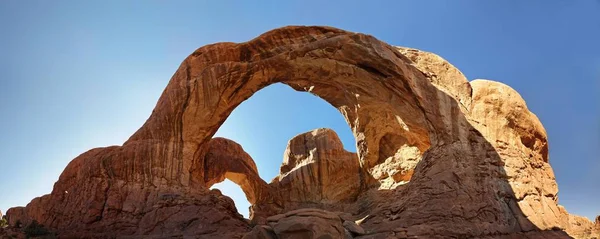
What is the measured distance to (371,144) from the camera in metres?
24.9

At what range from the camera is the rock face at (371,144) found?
16859 mm

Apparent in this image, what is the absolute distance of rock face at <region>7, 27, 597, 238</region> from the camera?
1686 centimetres

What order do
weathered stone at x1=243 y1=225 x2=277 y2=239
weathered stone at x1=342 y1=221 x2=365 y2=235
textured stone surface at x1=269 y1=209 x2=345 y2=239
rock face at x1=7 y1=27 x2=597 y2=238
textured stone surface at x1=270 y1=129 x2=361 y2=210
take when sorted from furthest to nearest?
textured stone surface at x1=270 y1=129 x2=361 y2=210 < rock face at x1=7 y1=27 x2=597 y2=238 < weathered stone at x1=342 y1=221 x2=365 y2=235 < weathered stone at x1=243 y1=225 x2=277 y2=239 < textured stone surface at x1=269 y1=209 x2=345 y2=239

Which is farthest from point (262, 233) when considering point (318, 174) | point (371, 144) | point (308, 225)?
point (318, 174)

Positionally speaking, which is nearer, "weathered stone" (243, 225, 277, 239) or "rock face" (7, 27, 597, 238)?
"weathered stone" (243, 225, 277, 239)

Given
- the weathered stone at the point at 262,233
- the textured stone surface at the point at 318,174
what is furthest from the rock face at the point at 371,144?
the textured stone surface at the point at 318,174

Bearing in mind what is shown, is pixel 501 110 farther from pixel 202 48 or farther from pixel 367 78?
pixel 202 48

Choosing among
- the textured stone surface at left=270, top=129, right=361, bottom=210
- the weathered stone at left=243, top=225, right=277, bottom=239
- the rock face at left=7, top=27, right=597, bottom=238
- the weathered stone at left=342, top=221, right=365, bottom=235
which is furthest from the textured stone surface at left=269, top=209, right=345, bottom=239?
the textured stone surface at left=270, top=129, right=361, bottom=210

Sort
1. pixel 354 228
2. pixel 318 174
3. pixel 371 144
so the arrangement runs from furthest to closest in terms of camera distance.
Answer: pixel 318 174 < pixel 371 144 < pixel 354 228

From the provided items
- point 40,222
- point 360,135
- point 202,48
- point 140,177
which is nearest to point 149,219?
point 140,177

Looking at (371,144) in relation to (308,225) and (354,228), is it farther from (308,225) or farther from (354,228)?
(308,225)

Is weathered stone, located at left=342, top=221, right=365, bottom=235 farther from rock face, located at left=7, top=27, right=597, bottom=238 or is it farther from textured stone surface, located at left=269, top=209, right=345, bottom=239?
textured stone surface, located at left=269, top=209, right=345, bottom=239

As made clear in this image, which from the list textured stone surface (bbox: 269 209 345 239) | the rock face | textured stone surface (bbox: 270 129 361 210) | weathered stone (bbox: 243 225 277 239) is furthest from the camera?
textured stone surface (bbox: 270 129 361 210)

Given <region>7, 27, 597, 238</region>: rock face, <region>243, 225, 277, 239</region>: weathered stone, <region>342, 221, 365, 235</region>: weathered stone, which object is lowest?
<region>243, 225, 277, 239</region>: weathered stone
